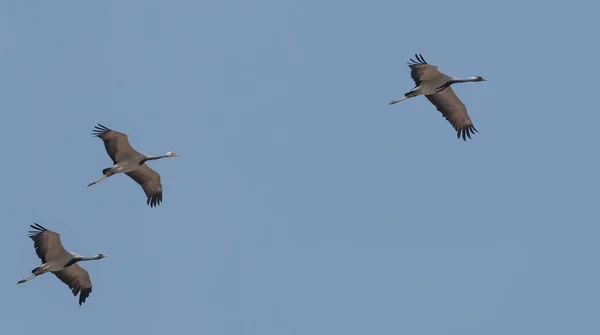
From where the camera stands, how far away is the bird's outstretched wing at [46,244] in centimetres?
4581

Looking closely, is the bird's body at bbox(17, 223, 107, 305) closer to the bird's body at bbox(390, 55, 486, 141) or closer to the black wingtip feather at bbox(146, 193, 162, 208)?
the black wingtip feather at bbox(146, 193, 162, 208)

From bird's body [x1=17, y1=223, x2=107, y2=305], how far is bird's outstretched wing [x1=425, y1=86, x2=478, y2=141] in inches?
535

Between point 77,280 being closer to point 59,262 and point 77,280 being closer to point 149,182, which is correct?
point 59,262

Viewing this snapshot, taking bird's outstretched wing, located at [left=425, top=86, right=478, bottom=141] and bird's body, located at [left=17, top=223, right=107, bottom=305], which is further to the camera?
bird's outstretched wing, located at [left=425, top=86, right=478, bottom=141]

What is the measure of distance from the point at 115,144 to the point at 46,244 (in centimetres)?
439

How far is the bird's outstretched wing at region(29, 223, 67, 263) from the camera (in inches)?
1804

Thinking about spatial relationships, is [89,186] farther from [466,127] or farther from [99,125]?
[466,127]

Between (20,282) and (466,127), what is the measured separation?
56.5 ft

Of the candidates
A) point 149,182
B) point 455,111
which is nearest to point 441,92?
point 455,111

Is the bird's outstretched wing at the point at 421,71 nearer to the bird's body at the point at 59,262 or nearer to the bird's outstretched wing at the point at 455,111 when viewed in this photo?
the bird's outstretched wing at the point at 455,111

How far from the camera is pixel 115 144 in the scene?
1875 inches

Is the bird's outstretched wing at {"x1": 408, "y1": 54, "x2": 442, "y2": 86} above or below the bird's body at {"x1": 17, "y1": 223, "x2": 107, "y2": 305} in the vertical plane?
above

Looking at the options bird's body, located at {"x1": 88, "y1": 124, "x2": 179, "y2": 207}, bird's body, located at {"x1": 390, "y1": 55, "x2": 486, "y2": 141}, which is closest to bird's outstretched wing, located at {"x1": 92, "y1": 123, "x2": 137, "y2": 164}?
bird's body, located at {"x1": 88, "y1": 124, "x2": 179, "y2": 207}

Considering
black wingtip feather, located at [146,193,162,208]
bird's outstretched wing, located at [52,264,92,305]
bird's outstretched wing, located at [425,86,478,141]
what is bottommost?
bird's outstretched wing, located at [52,264,92,305]
